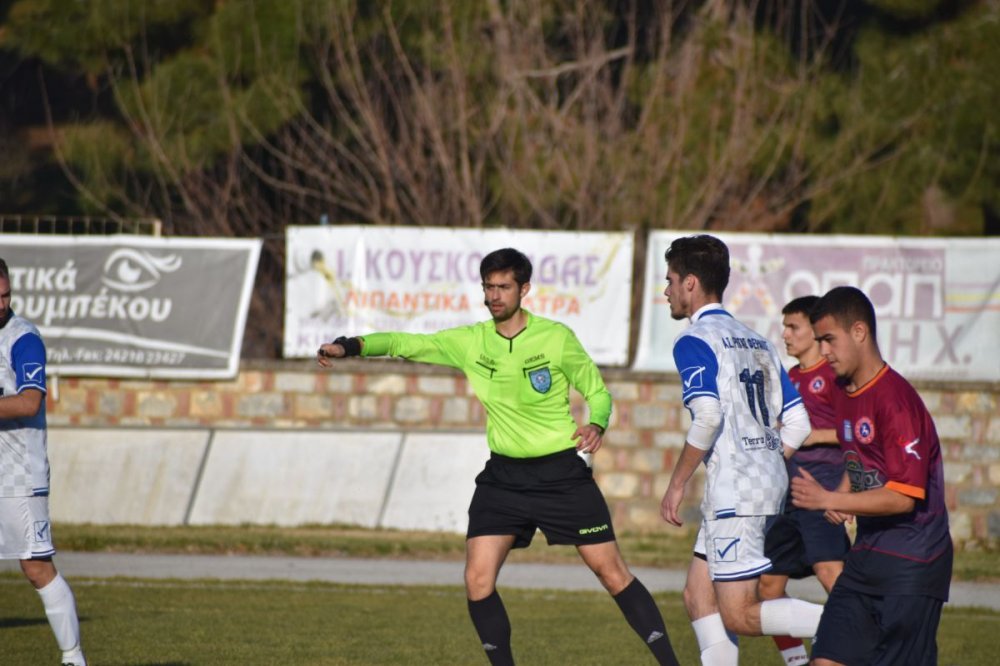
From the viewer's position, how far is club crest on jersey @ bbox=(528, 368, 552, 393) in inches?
311

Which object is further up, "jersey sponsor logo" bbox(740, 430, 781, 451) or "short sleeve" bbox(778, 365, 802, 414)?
"short sleeve" bbox(778, 365, 802, 414)

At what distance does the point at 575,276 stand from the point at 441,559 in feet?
11.5

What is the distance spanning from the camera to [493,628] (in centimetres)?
764

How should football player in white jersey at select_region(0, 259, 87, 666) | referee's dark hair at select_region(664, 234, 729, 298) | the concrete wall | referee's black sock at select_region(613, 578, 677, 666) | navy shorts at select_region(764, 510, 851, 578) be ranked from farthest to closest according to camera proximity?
the concrete wall → navy shorts at select_region(764, 510, 851, 578) → football player in white jersey at select_region(0, 259, 87, 666) → referee's black sock at select_region(613, 578, 677, 666) → referee's dark hair at select_region(664, 234, 729, 298)

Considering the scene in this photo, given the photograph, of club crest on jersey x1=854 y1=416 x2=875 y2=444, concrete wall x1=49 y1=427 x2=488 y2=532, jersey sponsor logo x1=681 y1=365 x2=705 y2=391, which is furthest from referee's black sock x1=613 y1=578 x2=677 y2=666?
concrete wall x1=49 y1=427 x2=488 y2=532

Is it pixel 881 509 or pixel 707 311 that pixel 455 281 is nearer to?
pixel 707 311

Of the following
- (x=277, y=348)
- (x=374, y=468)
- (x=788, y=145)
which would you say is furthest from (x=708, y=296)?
(x=788, y=145)

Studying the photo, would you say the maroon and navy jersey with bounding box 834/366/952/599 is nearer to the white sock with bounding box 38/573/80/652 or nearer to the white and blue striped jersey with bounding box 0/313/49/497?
the white sock with bounding box 38/573/80/652

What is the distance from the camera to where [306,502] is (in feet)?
51.3

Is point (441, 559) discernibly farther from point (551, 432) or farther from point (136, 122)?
point (136, 122)

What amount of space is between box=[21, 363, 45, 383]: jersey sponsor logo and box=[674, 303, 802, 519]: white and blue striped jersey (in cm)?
330

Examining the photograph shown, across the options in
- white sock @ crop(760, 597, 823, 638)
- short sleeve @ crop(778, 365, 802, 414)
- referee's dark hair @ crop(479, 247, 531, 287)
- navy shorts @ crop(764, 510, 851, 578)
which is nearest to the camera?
white sock @ crop(760, 597, 823, 638)

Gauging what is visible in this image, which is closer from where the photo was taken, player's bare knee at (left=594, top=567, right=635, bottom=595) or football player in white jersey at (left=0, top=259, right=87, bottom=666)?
player's bare knee at (left=594, top=567, right=635, bottom=595)

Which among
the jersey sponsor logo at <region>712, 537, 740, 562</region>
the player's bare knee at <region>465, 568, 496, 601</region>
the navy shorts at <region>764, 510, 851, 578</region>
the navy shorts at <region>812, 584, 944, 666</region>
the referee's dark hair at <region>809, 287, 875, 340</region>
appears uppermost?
the referee's dark hair at <region>809, 287, 875, 340</region>
